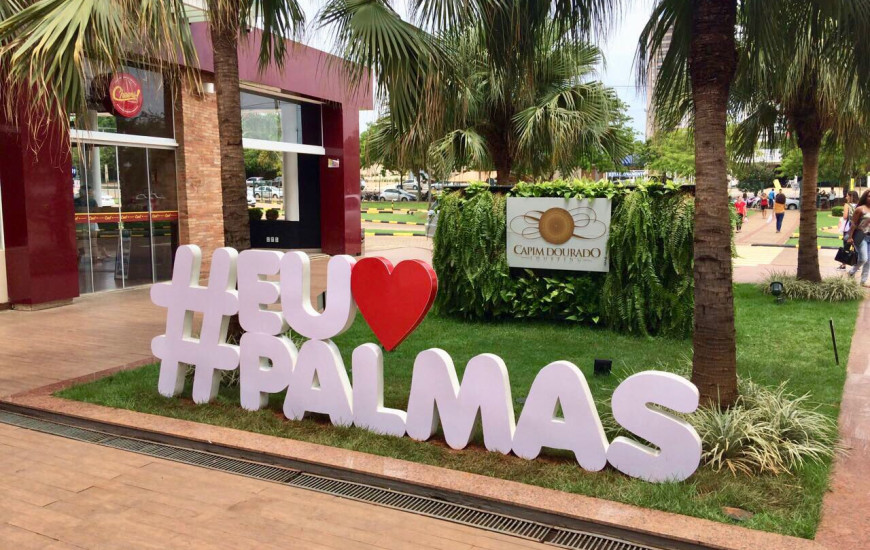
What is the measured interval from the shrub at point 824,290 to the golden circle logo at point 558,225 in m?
4.41

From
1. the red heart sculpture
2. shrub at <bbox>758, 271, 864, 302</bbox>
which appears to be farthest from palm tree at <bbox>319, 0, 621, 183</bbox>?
shrub at <bbox>758, 271, 864, 302</bbox>

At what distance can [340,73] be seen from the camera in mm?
7090

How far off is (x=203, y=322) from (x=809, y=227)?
9.98m

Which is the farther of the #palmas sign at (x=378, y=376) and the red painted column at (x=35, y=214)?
the red painted column at (x=35, y=214)

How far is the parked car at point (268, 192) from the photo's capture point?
19733 mm

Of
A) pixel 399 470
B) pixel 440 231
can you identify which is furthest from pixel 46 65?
pixel 440 231

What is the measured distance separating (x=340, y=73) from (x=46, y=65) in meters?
2.45

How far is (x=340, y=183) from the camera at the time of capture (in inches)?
726

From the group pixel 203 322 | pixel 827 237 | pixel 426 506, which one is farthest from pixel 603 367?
pixel 827 237

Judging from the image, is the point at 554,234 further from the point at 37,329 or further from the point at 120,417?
the point at 37,329

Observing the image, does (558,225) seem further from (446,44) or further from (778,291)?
(778,291)

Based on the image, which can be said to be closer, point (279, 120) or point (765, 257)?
point (279, 120)

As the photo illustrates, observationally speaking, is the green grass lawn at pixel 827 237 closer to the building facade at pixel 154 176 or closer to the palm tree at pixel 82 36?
the building facade at pixel 154 176

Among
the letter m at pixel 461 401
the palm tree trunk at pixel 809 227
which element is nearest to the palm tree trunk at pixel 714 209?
the letter m at pixel 461 401
